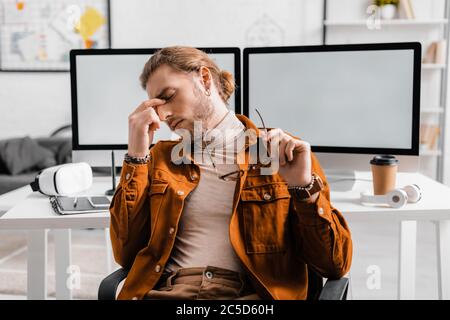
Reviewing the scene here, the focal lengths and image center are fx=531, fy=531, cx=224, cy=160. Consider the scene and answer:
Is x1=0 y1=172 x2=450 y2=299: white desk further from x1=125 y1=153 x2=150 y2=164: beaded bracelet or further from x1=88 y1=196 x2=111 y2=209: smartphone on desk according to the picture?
x1=125 y1=153 x2=150 y2=164: beaded bracelet

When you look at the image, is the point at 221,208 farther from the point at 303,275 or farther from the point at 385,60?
the point at 385,60

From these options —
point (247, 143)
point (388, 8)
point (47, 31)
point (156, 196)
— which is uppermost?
point (388, 8)

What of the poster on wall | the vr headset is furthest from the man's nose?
the poster on wall

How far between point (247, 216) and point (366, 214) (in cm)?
38

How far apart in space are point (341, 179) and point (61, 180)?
0.87m

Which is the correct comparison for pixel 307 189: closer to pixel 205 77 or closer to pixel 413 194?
pixel 205 77

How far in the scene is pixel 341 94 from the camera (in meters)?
1.61

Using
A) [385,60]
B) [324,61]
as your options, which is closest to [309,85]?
[324,61]

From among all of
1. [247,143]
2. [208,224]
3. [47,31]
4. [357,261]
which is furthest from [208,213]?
[47,31]

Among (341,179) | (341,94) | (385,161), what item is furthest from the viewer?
(341,179)

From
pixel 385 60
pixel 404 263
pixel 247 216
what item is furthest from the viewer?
pixel 404 263

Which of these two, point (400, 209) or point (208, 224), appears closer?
point (208, 224)

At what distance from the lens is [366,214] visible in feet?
4.42
